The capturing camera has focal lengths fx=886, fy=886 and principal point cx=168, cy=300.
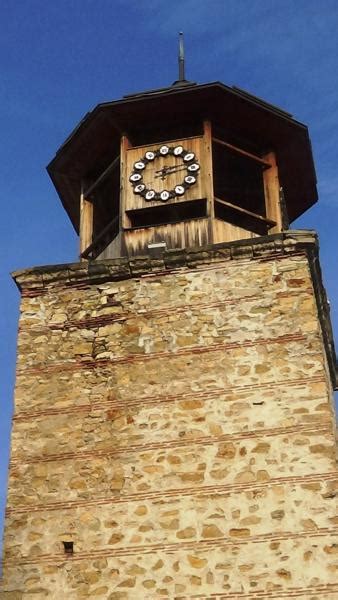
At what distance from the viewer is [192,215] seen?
40.9 feet

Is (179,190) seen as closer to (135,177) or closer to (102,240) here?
(135,177)

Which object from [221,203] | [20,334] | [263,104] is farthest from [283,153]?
[20,334]

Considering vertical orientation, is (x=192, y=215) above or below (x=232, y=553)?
above

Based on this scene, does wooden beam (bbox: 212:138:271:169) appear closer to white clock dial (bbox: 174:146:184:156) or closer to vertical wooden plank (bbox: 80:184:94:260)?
Answer: white clock dial (bbox: 174:146:184:156)

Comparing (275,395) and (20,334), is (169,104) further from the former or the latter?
(275,395)

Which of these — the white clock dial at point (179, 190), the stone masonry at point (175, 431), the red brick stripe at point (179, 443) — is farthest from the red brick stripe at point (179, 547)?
the white clock dial at point (179, 190)

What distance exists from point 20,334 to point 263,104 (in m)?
4.57

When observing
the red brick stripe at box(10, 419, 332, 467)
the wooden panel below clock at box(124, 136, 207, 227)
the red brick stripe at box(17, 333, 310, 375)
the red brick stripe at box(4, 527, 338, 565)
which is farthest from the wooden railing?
the red brick stripe at box(4, 527, 338, 565)

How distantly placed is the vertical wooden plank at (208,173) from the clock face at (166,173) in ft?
0.44

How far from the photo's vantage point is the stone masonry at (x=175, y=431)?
8.96 m

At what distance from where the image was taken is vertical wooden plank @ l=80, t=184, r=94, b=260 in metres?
12.4

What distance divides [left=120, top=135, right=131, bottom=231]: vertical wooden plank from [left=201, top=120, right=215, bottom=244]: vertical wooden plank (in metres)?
1.07

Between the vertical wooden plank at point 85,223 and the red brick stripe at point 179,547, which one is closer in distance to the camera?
the red brick stripe at point 179,547

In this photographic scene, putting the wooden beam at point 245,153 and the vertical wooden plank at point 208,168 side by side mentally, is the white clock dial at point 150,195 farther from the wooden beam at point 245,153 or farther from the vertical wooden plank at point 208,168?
the wooden beam at point 245,153
